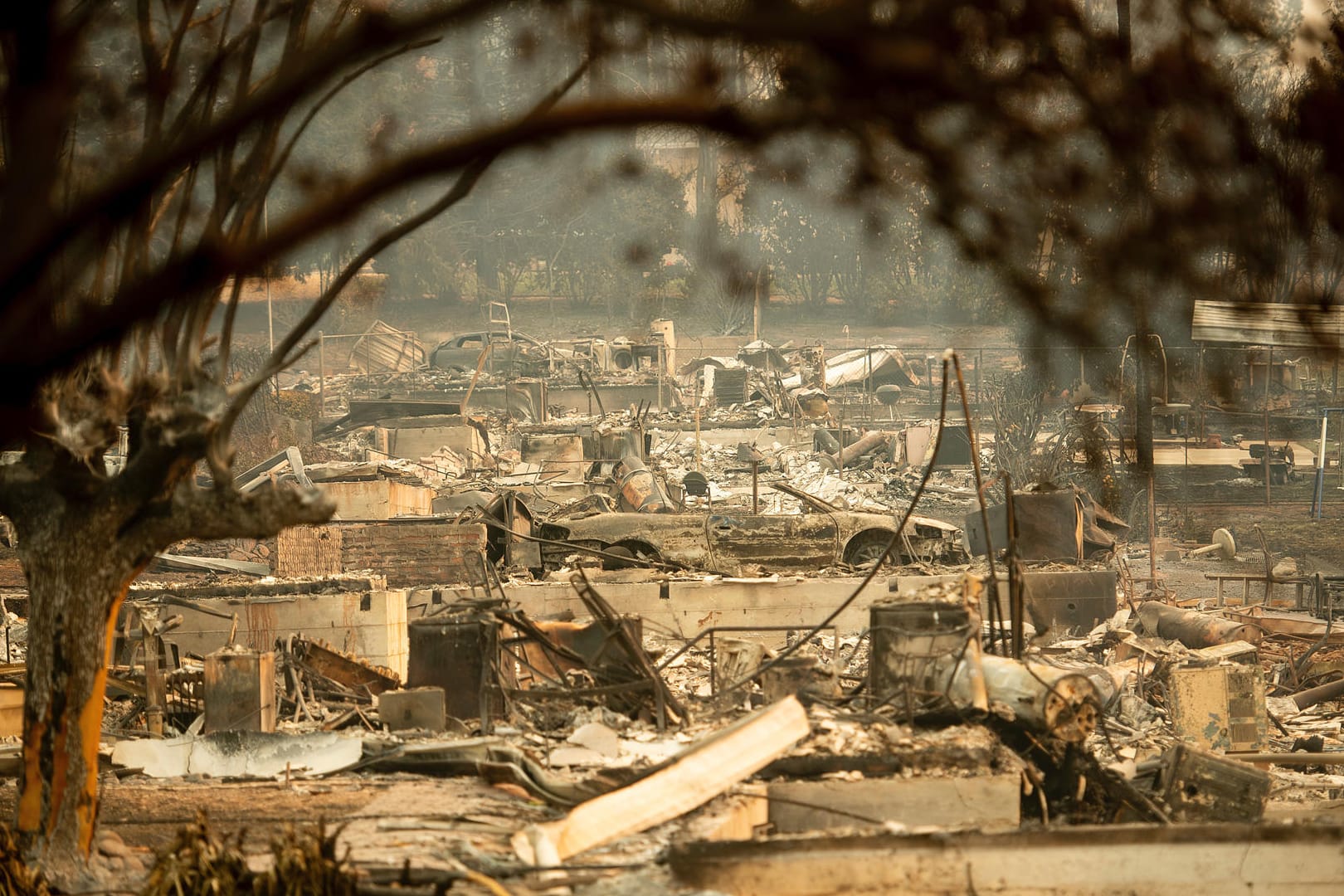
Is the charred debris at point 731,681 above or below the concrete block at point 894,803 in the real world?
above

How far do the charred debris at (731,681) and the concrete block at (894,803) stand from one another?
0.02m

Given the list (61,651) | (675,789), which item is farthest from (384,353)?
(61,651)

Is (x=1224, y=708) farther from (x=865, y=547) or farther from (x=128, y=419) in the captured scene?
(x=128, y=419)

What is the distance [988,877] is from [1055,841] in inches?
16.9

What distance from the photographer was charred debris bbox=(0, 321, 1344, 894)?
8.50 meters

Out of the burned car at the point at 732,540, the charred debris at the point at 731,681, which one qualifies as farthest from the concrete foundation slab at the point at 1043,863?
the burned car at the point at 732,540

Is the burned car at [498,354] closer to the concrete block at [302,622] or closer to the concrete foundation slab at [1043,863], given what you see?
the concrete block at [302,622]

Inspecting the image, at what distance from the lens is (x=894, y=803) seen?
31.1 feet

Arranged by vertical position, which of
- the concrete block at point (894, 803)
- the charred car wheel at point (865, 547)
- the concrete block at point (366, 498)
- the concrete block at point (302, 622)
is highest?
the concrete block at point (366, 498)

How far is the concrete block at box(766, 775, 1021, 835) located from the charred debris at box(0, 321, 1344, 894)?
0.07 ft

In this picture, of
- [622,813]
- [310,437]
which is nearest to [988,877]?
[622,813]

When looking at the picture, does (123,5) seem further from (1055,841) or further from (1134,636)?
(1134,636)

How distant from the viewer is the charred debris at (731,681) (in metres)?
8.50

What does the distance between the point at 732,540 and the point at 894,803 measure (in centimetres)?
962
